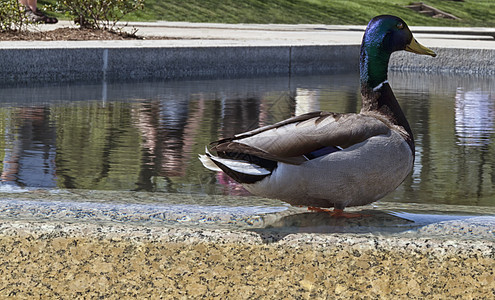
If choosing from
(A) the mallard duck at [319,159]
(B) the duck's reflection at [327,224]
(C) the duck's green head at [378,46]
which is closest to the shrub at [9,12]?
(C) the duck's green head at [378,46]

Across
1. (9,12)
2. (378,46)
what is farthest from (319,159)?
(9,12)

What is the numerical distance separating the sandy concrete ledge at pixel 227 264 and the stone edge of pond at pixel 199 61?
897cm

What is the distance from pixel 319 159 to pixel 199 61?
10.5 meters

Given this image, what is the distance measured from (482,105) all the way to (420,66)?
5571 millimetres

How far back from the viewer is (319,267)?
8.75 feet

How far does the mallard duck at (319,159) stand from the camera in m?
3.08

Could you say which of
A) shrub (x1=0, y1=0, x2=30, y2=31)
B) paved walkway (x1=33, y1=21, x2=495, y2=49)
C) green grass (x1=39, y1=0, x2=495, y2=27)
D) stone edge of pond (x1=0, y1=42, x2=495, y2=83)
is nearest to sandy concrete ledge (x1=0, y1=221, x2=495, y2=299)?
stone edge of pond (x1=0, y1=42, x2=495, y2=83)

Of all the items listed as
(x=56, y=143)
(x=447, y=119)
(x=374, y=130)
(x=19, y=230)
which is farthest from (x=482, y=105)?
(x=19, y=230)

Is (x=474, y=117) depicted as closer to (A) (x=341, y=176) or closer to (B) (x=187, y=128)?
(B) (x=187, y=128)

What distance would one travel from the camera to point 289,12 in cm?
3266

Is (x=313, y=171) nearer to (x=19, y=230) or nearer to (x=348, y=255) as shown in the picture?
(x=348, y=255)

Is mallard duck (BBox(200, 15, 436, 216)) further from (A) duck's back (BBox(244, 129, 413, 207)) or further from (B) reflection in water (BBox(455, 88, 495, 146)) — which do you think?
(B) reflection in water (BBox(455, 88, 495, 146))

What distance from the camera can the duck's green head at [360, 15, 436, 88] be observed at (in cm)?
359

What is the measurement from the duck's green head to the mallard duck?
32 cm
